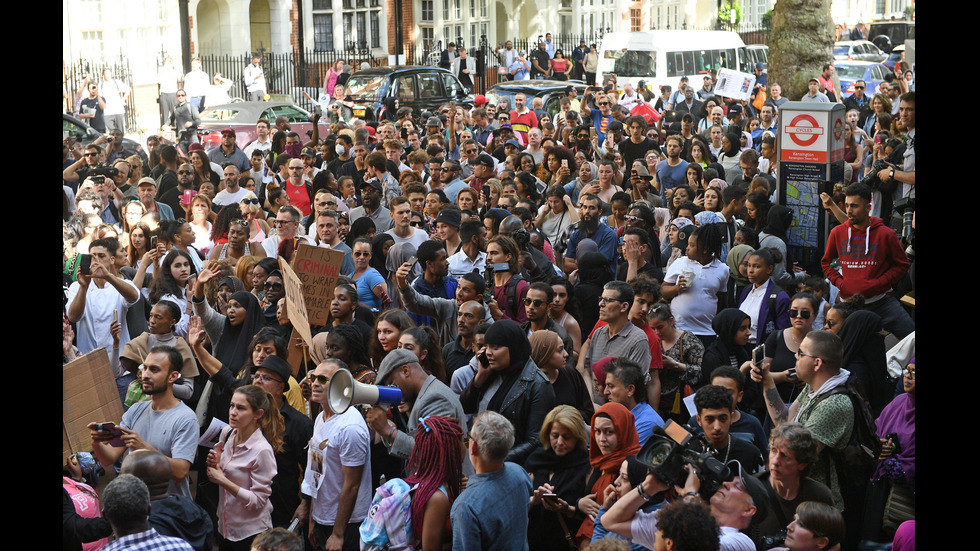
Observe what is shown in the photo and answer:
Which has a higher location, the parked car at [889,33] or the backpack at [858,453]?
the parked car at [889,33]

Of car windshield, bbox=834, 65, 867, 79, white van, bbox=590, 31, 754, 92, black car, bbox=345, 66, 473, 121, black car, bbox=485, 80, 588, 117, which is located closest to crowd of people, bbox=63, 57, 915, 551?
black car, bbox=345, 66, 473, 121

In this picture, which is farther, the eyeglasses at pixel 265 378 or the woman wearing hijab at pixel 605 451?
the eyeglasses at pixel 265 378

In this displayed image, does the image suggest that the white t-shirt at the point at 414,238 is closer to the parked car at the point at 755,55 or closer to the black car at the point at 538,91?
the black car at the point at 538,91

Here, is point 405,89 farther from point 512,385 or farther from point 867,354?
point 512,385

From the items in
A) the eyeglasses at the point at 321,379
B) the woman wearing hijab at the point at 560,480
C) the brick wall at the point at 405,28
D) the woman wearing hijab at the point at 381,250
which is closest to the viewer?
the woman wearing hijab at the point at 560,480

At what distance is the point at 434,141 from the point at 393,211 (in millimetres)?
5631

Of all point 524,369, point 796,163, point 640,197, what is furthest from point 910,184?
point 524,369

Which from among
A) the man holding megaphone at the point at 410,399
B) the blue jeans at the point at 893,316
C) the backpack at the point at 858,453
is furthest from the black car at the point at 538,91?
the backpack at the point at 858,453

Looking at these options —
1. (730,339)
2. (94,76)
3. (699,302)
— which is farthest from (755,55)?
(730,339)

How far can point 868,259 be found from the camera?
8414 mm

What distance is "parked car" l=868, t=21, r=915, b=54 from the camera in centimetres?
4456

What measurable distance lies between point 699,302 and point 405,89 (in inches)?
692

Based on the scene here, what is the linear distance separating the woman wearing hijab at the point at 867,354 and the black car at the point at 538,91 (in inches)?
698

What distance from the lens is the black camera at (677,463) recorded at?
4.63 m
